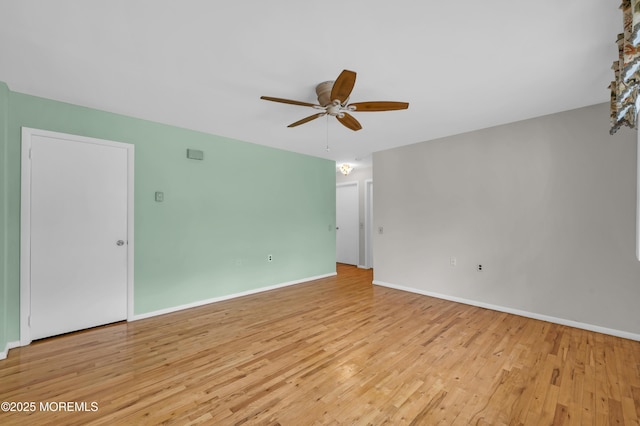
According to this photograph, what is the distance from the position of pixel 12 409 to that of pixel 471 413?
292 centimetres

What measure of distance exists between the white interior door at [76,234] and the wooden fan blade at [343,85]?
2.65 meters

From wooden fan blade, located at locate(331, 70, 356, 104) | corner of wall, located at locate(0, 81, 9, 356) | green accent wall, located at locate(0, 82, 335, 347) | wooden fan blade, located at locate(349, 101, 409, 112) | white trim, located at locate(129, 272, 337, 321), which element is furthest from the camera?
white trim, located at locate(129, 272, 337, 321)

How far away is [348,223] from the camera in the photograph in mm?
6660

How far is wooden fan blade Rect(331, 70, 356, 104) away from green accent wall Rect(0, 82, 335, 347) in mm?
2416

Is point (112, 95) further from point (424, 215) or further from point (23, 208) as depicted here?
point (424, 215)

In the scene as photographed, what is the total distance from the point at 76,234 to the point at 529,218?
205 inches

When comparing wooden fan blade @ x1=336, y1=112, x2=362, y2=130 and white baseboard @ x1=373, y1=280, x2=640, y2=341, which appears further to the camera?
white baseboard @ x1=373, y1=280, x2=640, y2=341

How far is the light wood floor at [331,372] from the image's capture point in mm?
1639

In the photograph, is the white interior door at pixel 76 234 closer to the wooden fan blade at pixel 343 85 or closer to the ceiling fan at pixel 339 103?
the ceiling fan at pixel 339 103

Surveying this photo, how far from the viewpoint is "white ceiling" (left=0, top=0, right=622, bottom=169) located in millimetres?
1565

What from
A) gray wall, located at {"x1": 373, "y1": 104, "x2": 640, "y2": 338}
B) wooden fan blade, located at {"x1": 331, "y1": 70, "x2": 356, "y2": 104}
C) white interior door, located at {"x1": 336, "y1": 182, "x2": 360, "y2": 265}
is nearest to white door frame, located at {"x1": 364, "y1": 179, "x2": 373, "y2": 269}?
white interior door, located at {"x1": 336, "y1": 182, "x2": 360, "y2": 265}

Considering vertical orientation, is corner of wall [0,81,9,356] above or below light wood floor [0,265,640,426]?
above

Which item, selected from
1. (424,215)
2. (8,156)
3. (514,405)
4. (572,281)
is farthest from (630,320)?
(8,156)

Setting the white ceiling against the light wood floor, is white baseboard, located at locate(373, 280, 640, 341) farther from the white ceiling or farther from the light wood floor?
the white ceiling
